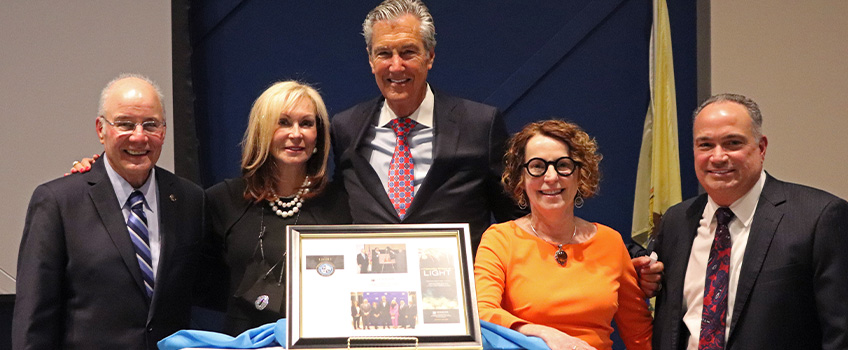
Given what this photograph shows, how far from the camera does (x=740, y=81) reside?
412cm

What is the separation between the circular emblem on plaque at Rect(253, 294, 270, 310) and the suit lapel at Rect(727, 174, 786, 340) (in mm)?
1406

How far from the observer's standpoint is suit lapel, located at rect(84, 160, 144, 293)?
2.46m

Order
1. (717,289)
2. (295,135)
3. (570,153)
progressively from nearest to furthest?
(717,289) < (570,153) < (295,135)

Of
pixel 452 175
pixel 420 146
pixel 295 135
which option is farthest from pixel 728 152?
pixel 295 135

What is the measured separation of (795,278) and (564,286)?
2.05 feet

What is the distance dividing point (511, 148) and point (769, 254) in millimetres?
799

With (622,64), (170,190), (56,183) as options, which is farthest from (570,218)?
(622,64)

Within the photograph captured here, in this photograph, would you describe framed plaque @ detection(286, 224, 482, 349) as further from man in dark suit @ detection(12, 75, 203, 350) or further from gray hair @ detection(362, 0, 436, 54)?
gray hair @ detection(362, 0, 436, 54)

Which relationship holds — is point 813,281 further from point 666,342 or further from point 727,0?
point 727,0

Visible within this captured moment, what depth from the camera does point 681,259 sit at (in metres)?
2.44

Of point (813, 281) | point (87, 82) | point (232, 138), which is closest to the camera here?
point (813, 281)

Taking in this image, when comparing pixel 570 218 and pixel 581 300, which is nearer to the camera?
pixel 581 300

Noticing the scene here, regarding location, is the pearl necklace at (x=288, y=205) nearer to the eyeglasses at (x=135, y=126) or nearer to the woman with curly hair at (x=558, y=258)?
the eyeglasses at (x=135, y=126)

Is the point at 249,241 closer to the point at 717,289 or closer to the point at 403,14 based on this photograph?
the point at 403,14
